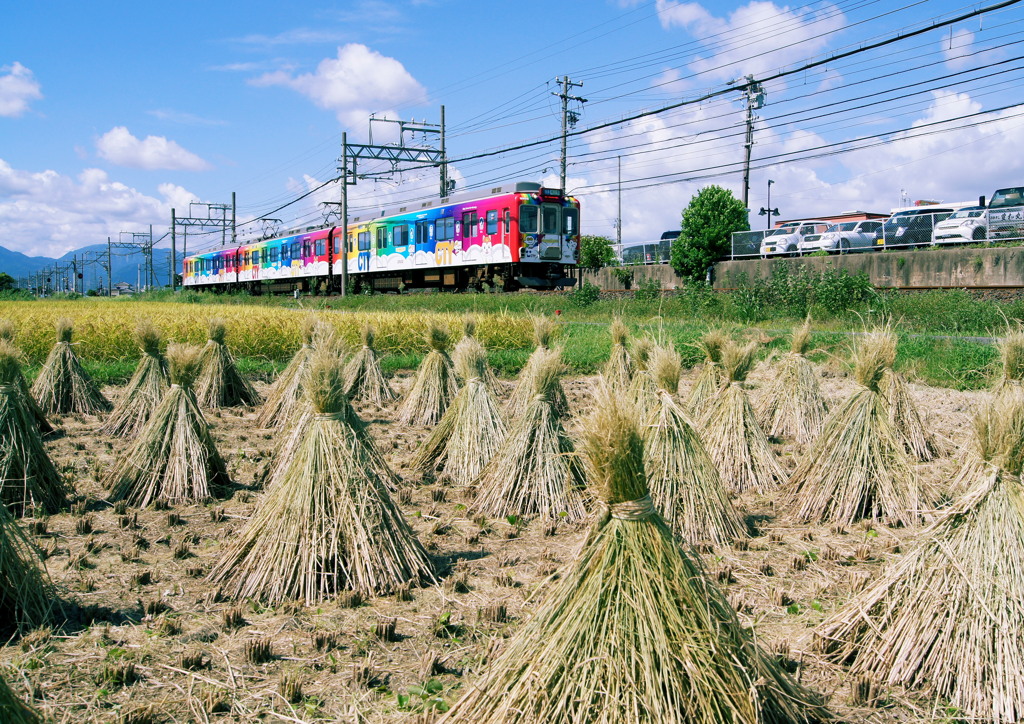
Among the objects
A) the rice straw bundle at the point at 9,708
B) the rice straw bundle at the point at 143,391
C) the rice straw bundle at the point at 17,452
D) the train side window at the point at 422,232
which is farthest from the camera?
the train side window at the point at 422,232

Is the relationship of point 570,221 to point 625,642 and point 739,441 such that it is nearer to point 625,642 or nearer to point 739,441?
point 739,441

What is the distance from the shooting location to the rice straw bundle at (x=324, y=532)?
4047 millimetres

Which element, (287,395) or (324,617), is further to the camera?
(287,395)

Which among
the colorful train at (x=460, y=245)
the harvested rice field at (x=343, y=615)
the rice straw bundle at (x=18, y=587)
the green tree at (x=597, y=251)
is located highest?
the green tree at (x=597, y=251)

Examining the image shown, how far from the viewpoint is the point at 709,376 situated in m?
7.05

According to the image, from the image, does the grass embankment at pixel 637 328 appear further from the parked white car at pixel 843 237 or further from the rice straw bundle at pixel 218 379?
the parked white car at pixel 843 237

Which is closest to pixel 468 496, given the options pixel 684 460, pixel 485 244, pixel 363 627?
pixel 684 460

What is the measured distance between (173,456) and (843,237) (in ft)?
82.2

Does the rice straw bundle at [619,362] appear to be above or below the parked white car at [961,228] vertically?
below

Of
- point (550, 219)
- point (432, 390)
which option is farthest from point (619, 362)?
point (550, 219)

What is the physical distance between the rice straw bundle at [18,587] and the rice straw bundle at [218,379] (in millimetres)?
5526

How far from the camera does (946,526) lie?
328 cm

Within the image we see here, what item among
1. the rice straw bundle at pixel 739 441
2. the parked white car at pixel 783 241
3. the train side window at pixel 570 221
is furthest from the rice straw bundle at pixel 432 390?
the parked white car at pixel 783 241

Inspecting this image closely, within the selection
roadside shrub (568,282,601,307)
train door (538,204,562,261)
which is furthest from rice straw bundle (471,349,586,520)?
train door (538,204,562,261)
